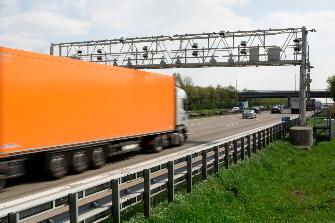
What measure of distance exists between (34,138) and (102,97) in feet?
13.4

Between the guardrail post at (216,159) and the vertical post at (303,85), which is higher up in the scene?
the vertical post at (303,85)

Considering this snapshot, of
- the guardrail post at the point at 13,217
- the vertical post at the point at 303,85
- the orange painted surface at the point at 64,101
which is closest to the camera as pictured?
the guardrail post at the point at 13,217

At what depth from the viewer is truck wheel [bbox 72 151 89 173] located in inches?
621

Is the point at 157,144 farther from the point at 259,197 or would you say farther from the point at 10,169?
the point at 10,169

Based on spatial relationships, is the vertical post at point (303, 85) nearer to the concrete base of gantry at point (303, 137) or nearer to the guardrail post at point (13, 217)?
the concrete base of gantry at point (303, 137)

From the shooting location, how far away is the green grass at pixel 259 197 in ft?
33.1

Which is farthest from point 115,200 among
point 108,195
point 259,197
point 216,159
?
point 216,159

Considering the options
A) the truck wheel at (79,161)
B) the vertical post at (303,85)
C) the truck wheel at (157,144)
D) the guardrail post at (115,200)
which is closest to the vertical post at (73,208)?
the guardrail post at (115,200)

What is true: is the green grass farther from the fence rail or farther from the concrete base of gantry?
the concrete base of gantry

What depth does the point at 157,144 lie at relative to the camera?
23.0m

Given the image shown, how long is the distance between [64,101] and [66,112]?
35cm

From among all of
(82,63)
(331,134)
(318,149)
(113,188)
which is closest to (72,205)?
(113,188)

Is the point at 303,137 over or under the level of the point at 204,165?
under

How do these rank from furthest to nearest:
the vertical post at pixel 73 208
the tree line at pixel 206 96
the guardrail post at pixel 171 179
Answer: the tree line at pixel 206 96 < the guardrail post at pixel 171 179 < the vertical post at pixel 73 208
